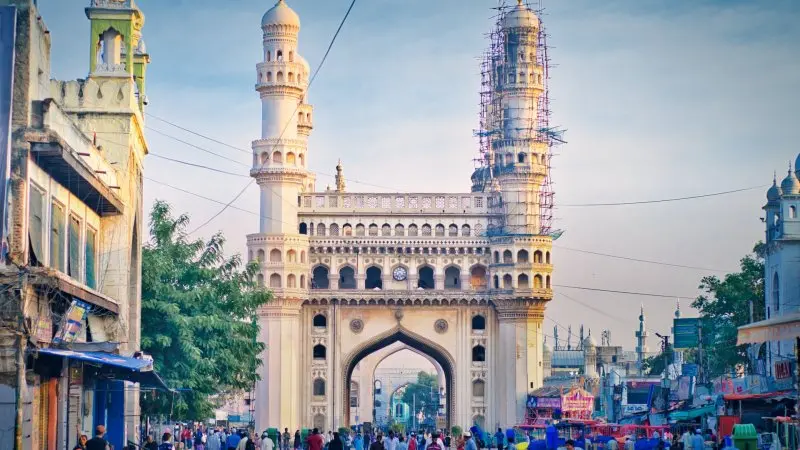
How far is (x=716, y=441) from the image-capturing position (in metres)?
27.7

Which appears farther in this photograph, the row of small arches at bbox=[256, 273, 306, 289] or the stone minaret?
the row of small arches at bbox=[256, 273, 306, 289]

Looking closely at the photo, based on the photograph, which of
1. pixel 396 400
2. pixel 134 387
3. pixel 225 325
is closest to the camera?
pixel 134 387

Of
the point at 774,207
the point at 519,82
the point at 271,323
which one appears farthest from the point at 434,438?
the point at 519,82

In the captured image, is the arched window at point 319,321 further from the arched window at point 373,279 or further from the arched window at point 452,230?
the arched window at point 452,230

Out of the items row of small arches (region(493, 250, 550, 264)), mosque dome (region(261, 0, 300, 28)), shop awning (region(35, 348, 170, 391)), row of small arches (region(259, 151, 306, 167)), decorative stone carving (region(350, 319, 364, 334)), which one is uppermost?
mosque dome (region(261, 0, 300, 28))

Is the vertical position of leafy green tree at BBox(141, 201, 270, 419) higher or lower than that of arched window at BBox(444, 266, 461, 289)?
lower

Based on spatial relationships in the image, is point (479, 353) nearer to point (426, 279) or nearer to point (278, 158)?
point (426, 279)

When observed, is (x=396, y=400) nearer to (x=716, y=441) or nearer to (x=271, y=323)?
(x=271, y=323)

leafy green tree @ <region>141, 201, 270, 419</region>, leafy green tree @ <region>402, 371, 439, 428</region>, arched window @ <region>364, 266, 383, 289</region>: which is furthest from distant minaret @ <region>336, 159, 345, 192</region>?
leafy green tree @ <region>402, 371, 439, 428</region>

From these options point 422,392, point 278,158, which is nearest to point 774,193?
point 278,158

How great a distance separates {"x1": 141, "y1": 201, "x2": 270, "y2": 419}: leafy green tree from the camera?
29781 millimetres

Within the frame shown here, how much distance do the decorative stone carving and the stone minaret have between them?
2216mm

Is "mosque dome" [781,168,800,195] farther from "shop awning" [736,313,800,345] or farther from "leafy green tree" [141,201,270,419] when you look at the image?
"shop awning" [736,313,800,345]

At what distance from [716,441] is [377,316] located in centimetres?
2949
